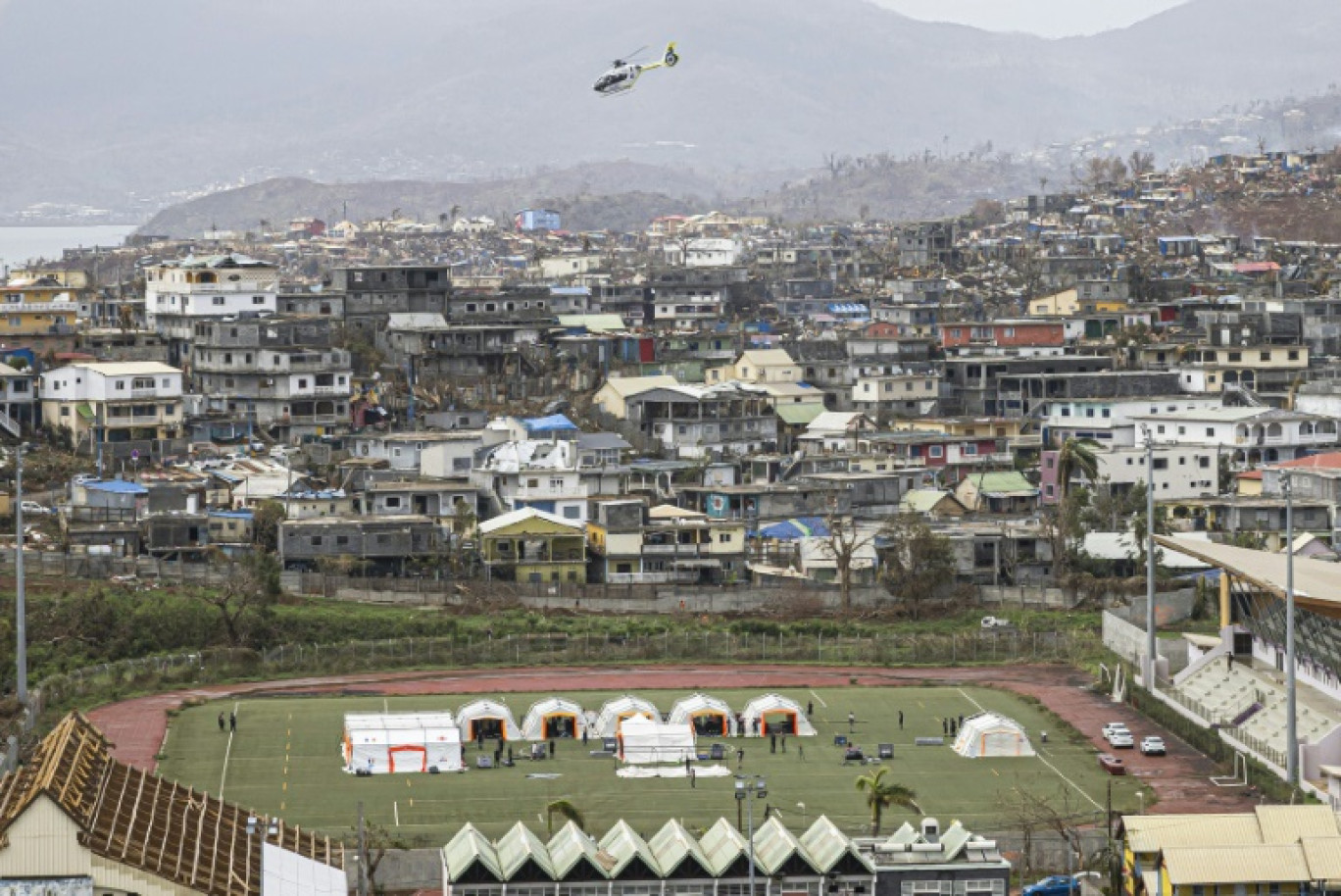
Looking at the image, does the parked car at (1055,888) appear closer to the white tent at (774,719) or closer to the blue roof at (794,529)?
the white tent at (774,719)

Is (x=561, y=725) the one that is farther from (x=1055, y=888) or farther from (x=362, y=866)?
(x=1055, y=888)

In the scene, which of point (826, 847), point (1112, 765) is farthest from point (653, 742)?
point (826, 847)

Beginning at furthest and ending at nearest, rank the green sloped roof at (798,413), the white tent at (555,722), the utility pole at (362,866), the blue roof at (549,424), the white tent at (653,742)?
the green sloped roof at (798,413) → the blue roof at (549,424) → the white tent at (555,722) → the white tent at (653,742) → the utility pole at (362,866)

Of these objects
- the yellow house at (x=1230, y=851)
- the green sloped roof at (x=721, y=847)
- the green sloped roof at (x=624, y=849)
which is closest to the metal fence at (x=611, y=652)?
the green sloped roof at (x=624, y=849)

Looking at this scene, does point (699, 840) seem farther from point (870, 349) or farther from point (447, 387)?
point (870, 349)

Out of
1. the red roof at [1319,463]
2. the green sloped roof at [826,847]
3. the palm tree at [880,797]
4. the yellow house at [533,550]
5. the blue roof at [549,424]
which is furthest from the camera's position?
the blue roof at [549,424]

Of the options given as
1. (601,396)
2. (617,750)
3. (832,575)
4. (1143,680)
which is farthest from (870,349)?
(617,750)
